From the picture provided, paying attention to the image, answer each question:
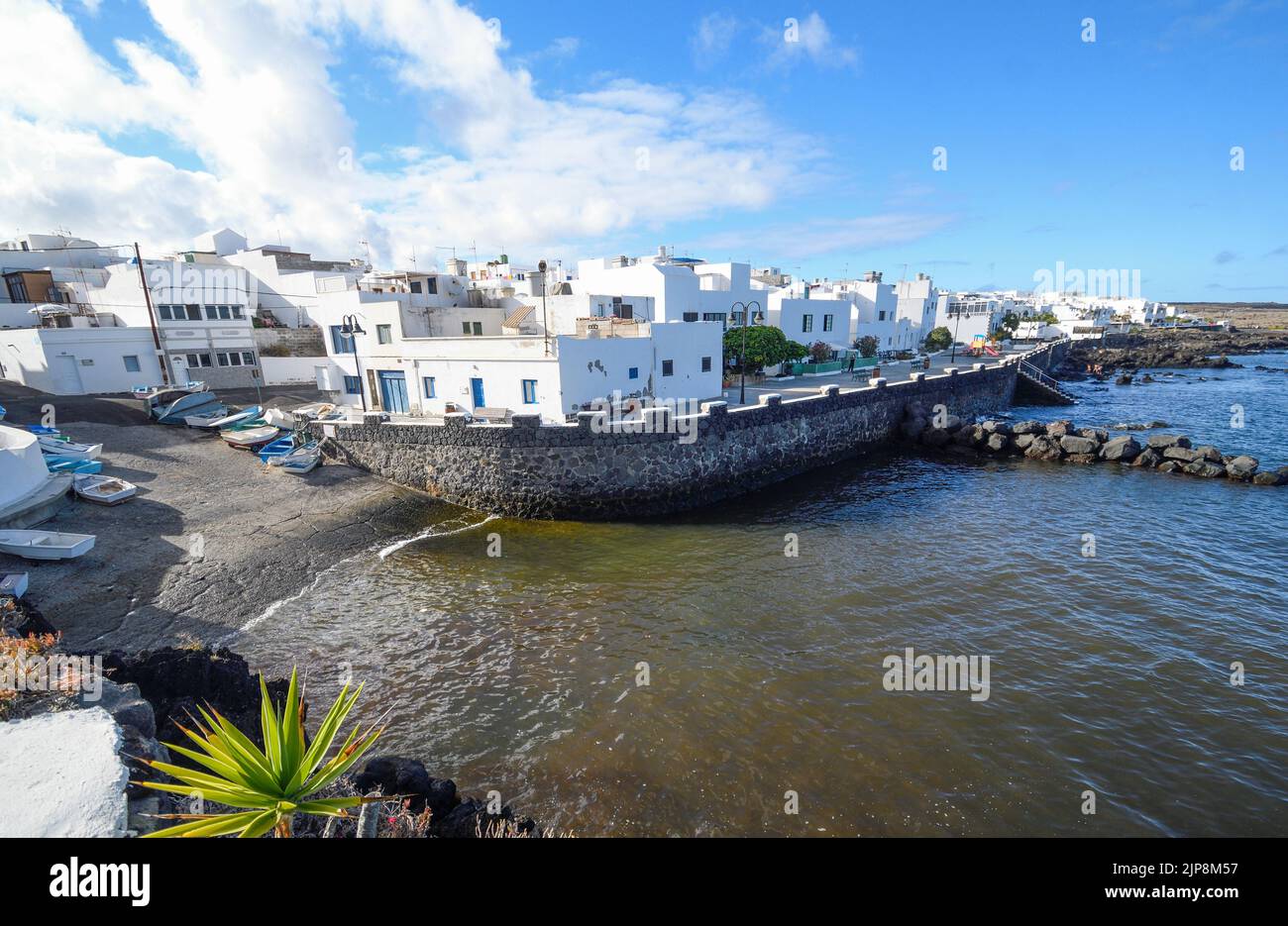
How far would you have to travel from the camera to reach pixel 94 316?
3778cm

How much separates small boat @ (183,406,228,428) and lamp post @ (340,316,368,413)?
7.00m

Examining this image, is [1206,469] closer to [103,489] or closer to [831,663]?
[831,663]

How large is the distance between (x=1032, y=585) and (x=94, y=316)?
55825 mm

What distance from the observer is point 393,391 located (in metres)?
32.2

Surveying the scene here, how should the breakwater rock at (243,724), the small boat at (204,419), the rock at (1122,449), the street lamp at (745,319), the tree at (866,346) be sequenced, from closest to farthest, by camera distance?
the breakwater rock at (243,724), the small boat at (204,419), the rock at (1122,449), the street lamp at (745,319), the tree at (866,346)

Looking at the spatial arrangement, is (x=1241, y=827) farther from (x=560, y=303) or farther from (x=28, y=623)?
(x=560, y=303)

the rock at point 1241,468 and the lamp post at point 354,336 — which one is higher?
the lamp post at point 354,336

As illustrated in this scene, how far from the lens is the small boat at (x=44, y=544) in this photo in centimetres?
1609

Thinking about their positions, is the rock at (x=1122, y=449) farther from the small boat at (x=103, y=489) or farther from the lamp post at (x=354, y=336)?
the small boat at (x=103, y=489)

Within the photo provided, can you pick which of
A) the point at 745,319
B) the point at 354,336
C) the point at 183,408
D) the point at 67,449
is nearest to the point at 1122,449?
the point at 745,319

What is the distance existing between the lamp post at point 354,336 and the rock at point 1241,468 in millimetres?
44875

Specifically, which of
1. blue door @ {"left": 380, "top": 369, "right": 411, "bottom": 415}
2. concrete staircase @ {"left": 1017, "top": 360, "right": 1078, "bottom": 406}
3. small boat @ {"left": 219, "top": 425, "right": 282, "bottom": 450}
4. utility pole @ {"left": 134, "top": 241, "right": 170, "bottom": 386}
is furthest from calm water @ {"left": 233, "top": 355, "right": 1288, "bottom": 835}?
concrete staircase @ {"left": 1017, "top": 360, "right": 1078, "bottom": 406}

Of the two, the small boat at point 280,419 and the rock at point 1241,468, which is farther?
the small boat at point 280,419

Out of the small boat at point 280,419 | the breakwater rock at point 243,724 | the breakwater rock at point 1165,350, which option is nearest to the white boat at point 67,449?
the small boat at point 280,419
